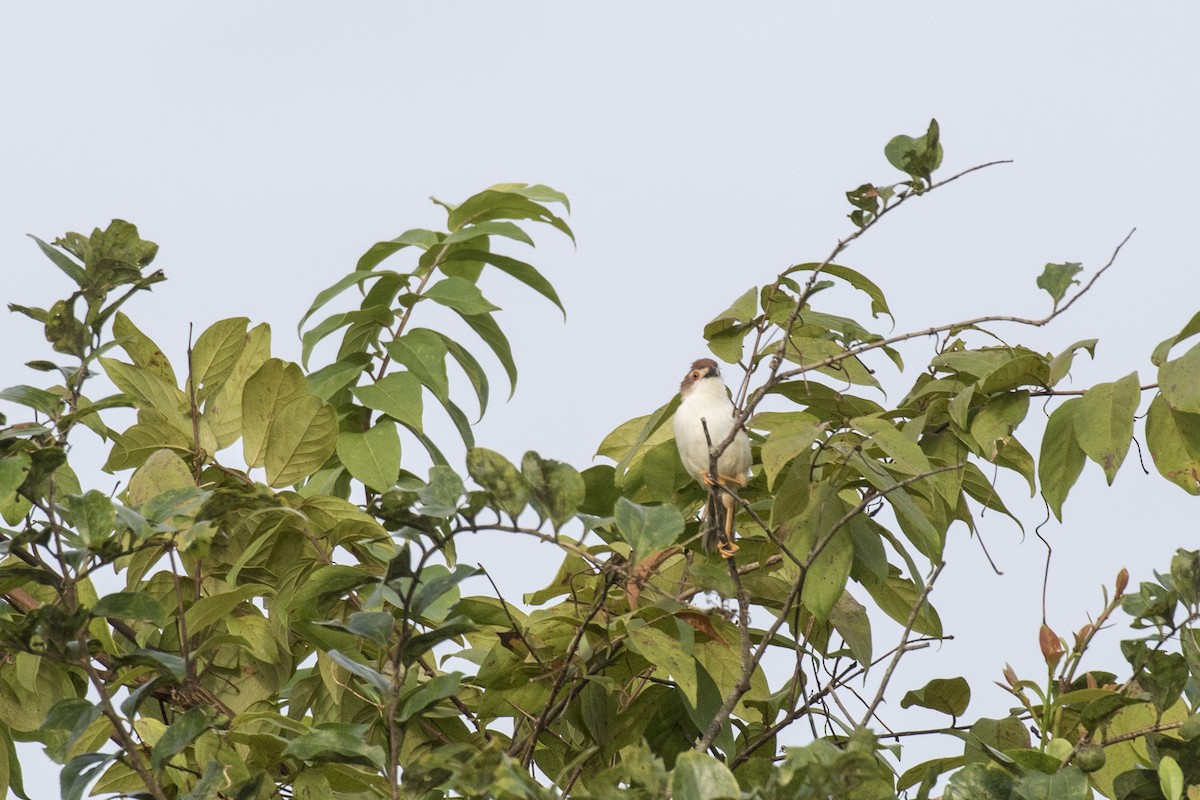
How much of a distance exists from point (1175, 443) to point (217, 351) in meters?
1.93

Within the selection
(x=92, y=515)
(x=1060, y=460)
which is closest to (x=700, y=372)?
(x=1060, y=460)

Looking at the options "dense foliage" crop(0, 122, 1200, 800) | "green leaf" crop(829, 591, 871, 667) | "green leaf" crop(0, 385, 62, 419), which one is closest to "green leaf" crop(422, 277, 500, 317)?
"dense foliage" crop(0, 122, 1200, 800)

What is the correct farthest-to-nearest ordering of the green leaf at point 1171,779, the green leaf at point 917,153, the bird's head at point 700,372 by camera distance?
the bird's head at point 700,372
the green leaf at point 917,153
the green leaf at point 1171,779

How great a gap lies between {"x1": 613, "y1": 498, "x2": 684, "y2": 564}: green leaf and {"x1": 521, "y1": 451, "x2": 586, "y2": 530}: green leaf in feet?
0.34

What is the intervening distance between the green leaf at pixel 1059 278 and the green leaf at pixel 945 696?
2.30 feet

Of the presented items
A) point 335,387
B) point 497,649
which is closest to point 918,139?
point 497,649

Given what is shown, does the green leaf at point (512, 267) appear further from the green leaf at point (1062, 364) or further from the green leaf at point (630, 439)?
the green leaf at point (1062, 364)

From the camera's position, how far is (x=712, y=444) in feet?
9.81

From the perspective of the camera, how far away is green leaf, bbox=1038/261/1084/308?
7.77 ft

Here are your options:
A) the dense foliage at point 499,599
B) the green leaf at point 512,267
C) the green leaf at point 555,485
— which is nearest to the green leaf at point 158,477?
the dense foliage at point 499,599

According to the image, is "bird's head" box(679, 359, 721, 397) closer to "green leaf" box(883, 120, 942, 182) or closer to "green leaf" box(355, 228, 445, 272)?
"green leaf" box(355, 228, 445, 272)

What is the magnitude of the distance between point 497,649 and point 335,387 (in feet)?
2.97

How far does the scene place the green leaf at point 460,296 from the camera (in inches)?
117

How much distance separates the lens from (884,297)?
2693mm
